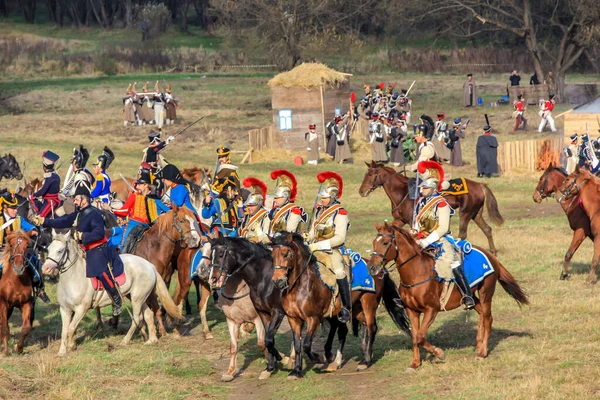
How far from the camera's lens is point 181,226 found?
1605cm

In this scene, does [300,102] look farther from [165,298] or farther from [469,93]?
[165,298]

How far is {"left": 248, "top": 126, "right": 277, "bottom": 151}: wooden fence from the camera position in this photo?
1582 inches

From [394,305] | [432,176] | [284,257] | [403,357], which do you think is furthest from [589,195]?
[284,257]

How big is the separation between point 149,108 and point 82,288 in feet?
109

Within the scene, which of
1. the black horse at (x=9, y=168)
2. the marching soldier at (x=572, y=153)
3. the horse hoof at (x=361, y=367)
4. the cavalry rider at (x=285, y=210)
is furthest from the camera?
the marching soldier at (x=572, y=153)

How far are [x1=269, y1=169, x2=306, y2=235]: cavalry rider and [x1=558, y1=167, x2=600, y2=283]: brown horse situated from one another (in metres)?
6.76

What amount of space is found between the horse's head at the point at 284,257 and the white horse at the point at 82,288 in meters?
3.24

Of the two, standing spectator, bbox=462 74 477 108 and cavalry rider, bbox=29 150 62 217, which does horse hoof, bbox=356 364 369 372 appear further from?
standing spectator, bbox=462 74 477 108

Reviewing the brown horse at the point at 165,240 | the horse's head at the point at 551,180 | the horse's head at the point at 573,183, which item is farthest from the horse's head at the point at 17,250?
the horse's head at the point at 551,180

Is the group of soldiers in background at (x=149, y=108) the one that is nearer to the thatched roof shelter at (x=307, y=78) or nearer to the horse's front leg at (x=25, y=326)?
the thatched roof shelter at (x=307, y=78)

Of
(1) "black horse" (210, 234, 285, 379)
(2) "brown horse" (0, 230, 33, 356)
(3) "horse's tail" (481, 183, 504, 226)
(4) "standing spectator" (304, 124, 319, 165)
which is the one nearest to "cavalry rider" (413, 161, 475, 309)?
(1) "black horse" (210, 234, 285, 379)

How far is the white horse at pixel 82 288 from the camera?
1455 centimetres

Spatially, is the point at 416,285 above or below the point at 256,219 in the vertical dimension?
below

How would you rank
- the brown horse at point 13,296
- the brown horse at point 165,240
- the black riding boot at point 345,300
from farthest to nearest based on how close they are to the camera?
the brown horse at point 165,240
the brown horse at point 13,296
the black riding boot at point 345,300
